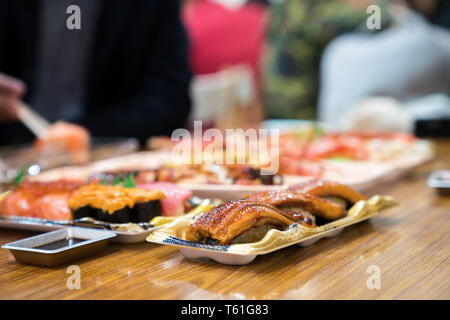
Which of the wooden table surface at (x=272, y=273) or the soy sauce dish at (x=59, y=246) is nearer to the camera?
the wooden table surface at (x=272, y=273)

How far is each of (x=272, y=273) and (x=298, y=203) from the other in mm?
223

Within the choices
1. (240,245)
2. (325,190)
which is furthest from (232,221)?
(325,190)

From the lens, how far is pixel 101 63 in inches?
133

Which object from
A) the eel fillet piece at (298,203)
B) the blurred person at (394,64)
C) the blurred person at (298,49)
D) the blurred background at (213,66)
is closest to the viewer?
the eel fillet piece at (298,203)

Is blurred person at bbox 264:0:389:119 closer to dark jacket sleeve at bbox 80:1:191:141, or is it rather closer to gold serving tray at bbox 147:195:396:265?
dark jacket sleeve at bbox 80:1:191:141

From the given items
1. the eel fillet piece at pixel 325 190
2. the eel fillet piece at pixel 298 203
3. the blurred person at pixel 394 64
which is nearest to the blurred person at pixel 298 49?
the blurred person at pixel 394 64

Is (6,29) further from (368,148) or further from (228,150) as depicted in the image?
(368,148)

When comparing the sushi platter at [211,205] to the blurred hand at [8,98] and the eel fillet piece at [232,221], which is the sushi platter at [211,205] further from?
the blurred hand at [8,98]

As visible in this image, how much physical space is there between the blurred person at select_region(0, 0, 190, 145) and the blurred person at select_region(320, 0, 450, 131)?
1.79 meters

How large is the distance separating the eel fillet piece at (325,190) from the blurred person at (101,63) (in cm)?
209

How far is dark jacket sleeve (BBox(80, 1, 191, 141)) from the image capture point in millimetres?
3244

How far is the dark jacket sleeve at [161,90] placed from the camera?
324cm

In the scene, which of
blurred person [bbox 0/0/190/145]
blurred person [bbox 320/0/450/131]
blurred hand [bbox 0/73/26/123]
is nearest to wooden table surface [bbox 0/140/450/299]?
blurred hand [bbox 0/73/26/123]
